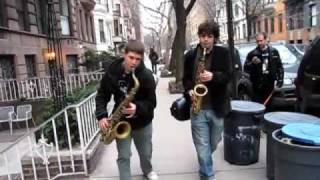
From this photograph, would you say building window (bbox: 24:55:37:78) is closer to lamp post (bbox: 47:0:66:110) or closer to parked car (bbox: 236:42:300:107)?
lamp post (bbox: 47:0:66:110)

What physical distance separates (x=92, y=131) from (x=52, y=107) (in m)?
1.03

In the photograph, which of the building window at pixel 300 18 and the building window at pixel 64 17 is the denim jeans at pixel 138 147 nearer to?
the building window at pixel 64 17

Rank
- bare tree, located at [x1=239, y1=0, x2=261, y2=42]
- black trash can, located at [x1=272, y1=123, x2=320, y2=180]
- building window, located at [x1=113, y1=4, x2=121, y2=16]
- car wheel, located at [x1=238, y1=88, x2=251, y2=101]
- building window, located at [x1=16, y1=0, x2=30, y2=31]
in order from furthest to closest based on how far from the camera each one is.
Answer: building window, located at [x1=113, y1=4, x2=121, y2=16] < bare tree, located at [x1=239, y1=0, x2=261, y2=42] < building window, located at [x1=16, y1=0, x2=30, y2=31] < car wheel, located at [x1=238, y1=88, x2=251, y2=101] < black trash can, located at [x1=272, y1=123, x2=320, y2=180]

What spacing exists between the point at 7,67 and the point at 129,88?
37.0 ft

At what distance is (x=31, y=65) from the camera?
54.9 feet

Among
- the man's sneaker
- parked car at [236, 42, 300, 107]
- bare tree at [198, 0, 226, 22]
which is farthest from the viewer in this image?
bare tree at [198, 0, 226, 22]

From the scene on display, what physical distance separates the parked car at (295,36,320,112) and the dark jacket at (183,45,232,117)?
1.39m

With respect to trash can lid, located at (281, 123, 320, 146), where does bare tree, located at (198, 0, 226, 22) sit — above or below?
above

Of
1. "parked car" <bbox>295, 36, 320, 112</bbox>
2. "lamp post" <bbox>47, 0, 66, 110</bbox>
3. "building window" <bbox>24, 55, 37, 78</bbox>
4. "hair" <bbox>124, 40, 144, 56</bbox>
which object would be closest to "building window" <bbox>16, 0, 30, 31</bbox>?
"building window" <bbox>24, 55, 37, 78</bbox>

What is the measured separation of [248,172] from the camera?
16.7 ft

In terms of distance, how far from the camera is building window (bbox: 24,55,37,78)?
1622cm

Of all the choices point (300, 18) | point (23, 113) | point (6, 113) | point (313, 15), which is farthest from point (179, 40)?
point (300, 18)

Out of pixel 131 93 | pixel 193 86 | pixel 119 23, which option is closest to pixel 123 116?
pixel 131 93

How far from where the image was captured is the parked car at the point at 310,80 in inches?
208
